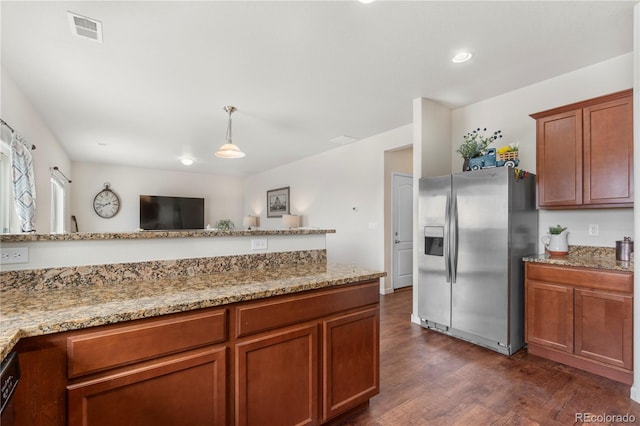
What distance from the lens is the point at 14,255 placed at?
1.38m

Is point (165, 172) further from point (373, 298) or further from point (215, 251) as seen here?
point (373, 298)

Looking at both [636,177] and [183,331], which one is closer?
[183,331]

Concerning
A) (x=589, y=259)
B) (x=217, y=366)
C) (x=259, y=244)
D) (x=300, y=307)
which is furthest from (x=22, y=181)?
(x=589, y=259)

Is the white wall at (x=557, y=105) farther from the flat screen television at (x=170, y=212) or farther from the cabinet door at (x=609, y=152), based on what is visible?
the flat screen television at (x=170, y=212)

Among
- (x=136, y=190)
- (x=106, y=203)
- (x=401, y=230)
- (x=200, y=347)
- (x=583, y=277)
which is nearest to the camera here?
(x=200, y=347)

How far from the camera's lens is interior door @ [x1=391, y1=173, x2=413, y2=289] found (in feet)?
16.5

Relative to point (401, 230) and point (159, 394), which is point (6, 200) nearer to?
point (159, 394)

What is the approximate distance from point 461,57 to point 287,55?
1.51 m

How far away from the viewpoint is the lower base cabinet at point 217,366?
1.03 meters

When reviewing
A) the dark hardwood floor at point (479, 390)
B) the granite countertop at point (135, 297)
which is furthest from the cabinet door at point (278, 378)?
the dark hardwood floor at point (479, 390)

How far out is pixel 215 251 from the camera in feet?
6.27

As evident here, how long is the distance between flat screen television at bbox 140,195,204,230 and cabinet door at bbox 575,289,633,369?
7.94 m

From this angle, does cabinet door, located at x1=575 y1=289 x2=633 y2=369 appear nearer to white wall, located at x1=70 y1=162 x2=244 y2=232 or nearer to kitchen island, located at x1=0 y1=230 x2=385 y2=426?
kitchen island, located at x1=0 y1=230 x2=385 y2=426

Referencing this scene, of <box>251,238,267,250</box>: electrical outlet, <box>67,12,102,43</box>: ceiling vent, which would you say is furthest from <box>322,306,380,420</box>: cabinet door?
<box>67,12,102,43</box>: ceiling vent
